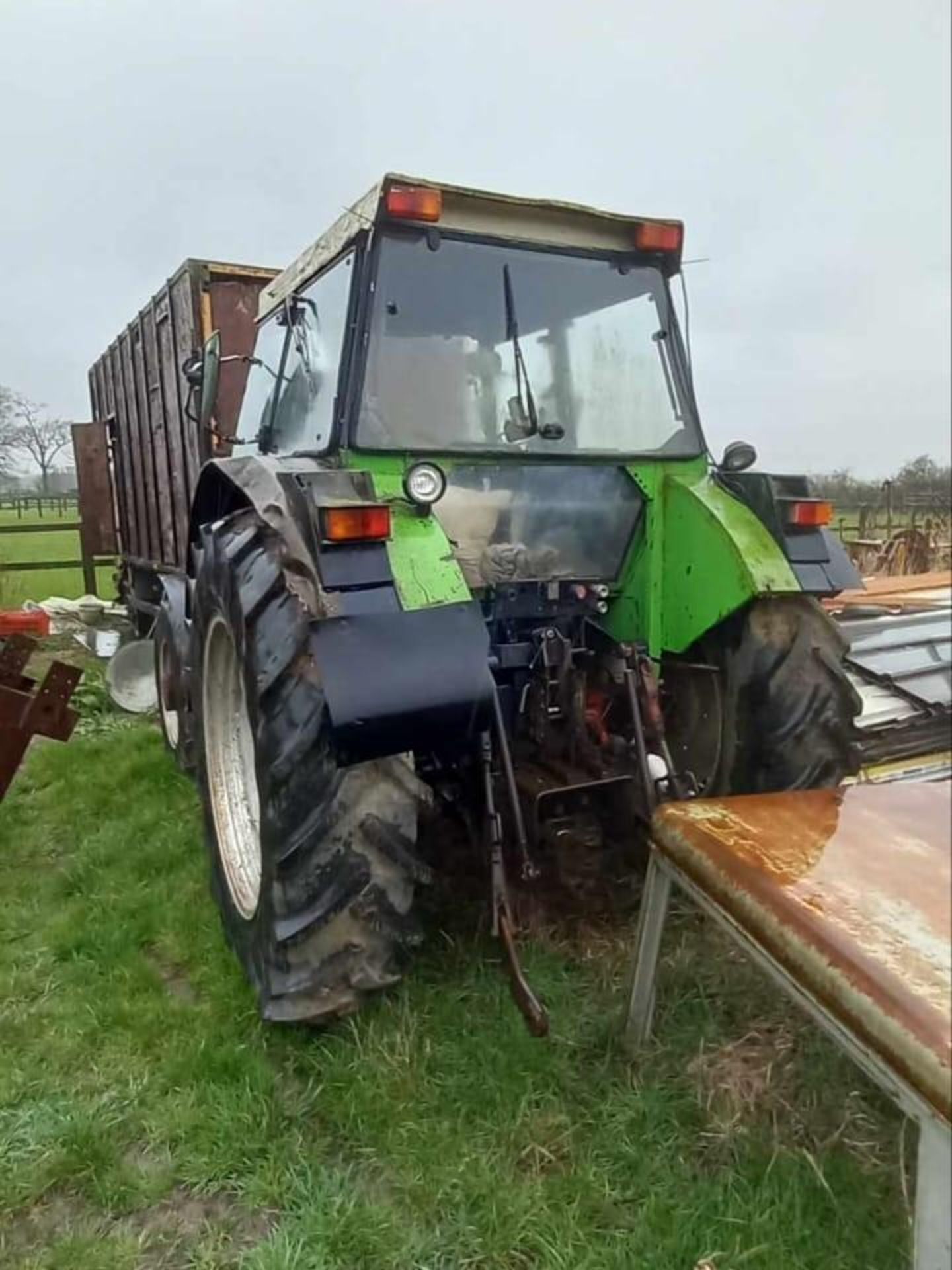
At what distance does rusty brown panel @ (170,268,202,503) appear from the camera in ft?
17.9

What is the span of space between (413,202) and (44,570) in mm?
8470

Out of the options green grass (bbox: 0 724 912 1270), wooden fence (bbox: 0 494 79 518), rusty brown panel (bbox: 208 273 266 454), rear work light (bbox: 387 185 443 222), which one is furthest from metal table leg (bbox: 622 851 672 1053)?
wooden fence (bbox: 0 494 79 518)

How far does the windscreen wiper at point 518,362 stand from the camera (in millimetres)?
2637

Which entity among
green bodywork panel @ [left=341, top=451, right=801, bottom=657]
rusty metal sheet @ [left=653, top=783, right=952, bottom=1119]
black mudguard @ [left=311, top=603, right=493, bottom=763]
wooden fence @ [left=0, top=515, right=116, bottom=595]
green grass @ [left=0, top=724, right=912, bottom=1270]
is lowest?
green grass @ [left=0, top=724, right=912, bottom=1270]

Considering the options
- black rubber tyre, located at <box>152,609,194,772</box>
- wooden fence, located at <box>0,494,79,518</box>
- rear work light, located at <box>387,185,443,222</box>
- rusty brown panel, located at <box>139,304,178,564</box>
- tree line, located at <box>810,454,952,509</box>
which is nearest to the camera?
tree line, located at <box>810,454,952,509</box>

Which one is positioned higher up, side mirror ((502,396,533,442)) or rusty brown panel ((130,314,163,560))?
rusty brown panel ((130,314,163,560))

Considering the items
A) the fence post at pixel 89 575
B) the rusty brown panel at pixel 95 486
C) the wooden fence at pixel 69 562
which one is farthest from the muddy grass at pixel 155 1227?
the fence post at pixel 89 575

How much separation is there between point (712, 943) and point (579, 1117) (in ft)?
2.03

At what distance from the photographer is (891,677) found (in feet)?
3.52

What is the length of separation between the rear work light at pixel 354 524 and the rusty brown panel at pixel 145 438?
5.28 meters

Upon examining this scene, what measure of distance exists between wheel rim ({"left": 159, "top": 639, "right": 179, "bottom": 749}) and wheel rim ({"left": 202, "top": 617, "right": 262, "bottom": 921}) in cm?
143

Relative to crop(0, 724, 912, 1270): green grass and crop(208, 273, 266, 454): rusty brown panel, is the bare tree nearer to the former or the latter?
crop(208, 273, 266, 454): rusty brown panel

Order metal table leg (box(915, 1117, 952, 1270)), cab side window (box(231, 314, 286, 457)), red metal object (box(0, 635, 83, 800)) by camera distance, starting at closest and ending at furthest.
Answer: metal table leg (box(915, 1117, 952, 1270)), cab side window (box(231, 314, 286, 457)), red metal object (box(0, 635, 83, 800))

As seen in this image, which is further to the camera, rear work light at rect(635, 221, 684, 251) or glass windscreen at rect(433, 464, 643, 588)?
rear work light at rect(635, 221, 684, 251)
